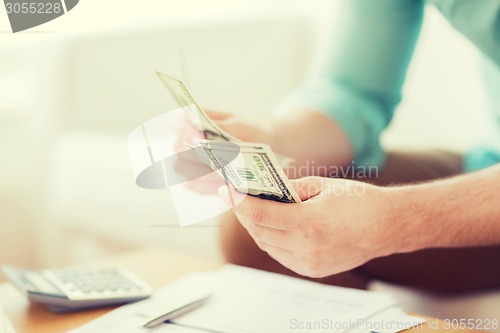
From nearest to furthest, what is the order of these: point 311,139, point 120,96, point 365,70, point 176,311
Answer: point 176,311
point 311,139
point 365,70
point 120,96

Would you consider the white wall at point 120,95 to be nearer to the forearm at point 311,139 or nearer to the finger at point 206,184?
the forearm at point 311,139

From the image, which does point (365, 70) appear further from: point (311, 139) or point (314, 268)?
point (314, 268)

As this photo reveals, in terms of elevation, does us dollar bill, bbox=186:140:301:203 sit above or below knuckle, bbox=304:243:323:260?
above

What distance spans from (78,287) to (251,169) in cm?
31

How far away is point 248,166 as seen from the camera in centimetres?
56

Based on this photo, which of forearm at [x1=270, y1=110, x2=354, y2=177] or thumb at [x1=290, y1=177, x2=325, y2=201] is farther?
forearm at [x1=270, y1=110, x2=354, y2=177]

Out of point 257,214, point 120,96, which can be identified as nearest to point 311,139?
point 257,214

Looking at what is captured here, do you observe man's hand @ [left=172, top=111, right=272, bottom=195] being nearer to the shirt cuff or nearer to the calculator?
the calculator

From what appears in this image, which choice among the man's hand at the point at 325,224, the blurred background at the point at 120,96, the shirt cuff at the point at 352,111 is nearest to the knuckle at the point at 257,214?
the man's hand at the point at 325,224

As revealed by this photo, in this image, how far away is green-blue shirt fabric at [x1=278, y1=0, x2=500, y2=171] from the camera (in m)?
1.00

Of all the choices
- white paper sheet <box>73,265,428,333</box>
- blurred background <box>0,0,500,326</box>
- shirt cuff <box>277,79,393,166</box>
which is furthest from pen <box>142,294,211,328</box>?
blurred background <box>0,0,500,326</box>

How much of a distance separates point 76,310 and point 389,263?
1.48ft

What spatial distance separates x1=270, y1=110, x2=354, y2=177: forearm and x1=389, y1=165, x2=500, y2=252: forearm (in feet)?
0.84

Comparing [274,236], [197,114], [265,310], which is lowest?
[265,310]
